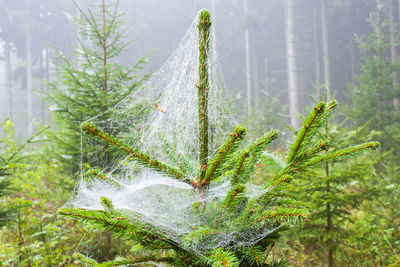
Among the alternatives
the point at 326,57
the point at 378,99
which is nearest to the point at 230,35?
the point at 326,57

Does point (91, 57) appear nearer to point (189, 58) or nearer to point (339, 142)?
point (189, 58)

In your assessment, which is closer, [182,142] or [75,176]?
[182,142]

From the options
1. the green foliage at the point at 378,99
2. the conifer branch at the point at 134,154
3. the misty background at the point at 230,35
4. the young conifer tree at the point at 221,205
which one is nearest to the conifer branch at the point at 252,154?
the young conifer tree at the point at 221,205

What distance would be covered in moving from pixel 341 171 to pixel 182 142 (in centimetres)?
308

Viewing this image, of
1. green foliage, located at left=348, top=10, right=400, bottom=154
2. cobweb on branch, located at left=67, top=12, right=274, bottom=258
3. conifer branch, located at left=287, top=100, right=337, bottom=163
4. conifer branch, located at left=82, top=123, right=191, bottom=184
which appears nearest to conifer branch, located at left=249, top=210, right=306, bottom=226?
cobweb on branch, located at left=67, top=12, right=274, bottom=258

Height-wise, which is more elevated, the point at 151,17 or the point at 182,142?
the point at 151,17

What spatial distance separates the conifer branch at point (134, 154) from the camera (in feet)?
2.62

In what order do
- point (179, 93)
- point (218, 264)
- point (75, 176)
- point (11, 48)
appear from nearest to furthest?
point (218, 264) < point (179, 93) < point (75, 176) < point (11, 48)

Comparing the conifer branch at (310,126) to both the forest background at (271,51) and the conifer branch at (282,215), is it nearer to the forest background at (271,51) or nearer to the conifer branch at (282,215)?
the conifer branch at (282,215)

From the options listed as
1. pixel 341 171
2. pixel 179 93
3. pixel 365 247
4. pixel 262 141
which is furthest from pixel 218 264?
pixel 365 247

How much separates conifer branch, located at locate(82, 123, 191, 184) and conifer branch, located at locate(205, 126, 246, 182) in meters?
0.12

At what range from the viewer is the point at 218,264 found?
72 centimetres

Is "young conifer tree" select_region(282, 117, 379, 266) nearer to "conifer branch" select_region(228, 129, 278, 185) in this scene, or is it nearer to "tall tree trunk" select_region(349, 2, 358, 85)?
"conifer branch" select_region(228, 129, 278, 185)

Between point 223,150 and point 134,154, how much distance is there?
348 millimetres
